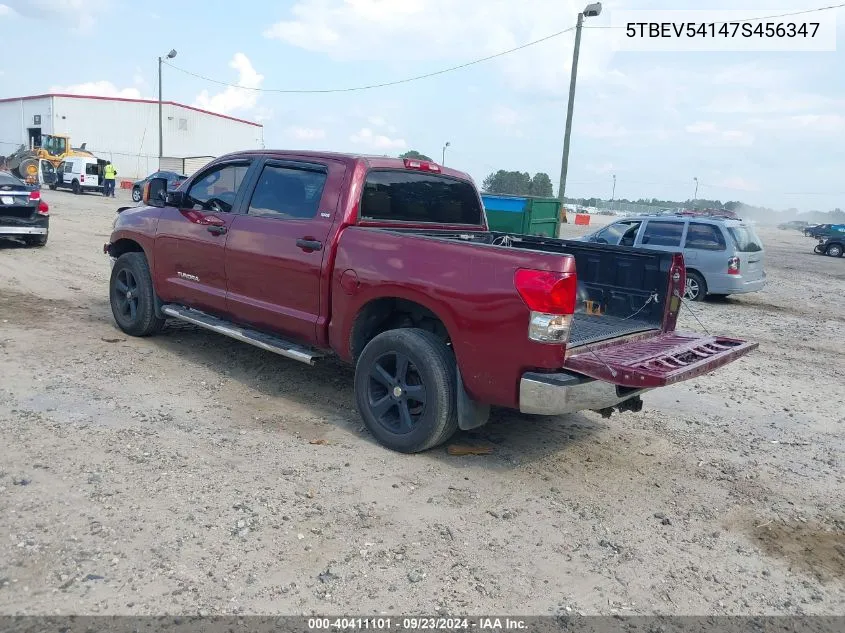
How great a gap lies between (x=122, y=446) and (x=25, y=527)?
104 centimetres

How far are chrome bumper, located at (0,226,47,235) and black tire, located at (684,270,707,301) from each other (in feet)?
39.2

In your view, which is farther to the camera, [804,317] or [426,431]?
[804,317]

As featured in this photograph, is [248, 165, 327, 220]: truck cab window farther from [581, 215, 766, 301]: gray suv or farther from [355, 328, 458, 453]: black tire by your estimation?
[581, 215, 766, 301]: gray suv

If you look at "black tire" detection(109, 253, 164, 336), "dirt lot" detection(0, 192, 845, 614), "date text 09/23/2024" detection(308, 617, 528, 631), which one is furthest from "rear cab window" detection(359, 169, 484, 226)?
"date text 09/23/2024" detection(308, 617, 528, 631)

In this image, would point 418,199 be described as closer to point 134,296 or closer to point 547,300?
point 547,300

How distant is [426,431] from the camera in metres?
4.52

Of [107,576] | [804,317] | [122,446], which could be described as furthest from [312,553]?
[804,317]

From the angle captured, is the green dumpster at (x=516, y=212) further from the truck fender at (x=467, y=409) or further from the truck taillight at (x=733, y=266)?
the truck fender at (x=467, y=409)

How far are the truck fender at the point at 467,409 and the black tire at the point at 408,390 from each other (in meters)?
0.04

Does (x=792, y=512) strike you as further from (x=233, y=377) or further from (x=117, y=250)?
(x=117, y=250)

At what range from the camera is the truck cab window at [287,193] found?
539cm

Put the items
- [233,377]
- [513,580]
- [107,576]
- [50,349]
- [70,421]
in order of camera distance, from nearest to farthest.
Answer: [107,576] → [513,580] → [70,421] → [233,377] → [50,349]

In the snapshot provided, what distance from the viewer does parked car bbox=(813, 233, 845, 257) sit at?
104 feet

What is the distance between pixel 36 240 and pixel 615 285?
12.0m
